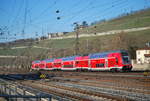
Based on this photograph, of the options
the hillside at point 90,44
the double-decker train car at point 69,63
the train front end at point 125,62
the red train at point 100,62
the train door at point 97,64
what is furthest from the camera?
the hillside at point 90,44

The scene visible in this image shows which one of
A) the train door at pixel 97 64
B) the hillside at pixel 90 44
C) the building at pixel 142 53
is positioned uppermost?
the hillside at pixel 90 44

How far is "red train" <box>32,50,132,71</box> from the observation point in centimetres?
3516

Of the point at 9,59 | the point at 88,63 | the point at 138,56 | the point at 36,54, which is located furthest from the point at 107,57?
the point at 9,59

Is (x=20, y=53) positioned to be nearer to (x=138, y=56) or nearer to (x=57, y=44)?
(x=57, y=44)

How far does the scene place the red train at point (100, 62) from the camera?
35162mm

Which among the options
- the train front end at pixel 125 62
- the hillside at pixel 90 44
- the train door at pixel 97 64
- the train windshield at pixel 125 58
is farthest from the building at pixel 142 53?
the train front end at pixel 125 62

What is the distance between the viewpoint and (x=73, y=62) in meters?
49.9

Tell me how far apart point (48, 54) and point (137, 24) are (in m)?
40.9

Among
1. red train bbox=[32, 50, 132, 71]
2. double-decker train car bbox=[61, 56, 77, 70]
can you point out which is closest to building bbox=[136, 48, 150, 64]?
double-decker train car bbox=[61, 56, 77, 70]

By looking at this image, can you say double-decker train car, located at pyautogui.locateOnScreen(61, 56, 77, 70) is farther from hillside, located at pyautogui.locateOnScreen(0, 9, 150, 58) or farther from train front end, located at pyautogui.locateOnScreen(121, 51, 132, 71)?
hillside, located at pyautogui.locateOnScreen(0, 9, 150, 58)

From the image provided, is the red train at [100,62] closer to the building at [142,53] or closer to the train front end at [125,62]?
the train front end at [125,62]

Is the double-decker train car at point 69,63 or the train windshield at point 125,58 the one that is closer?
the train windshield at point 125,58

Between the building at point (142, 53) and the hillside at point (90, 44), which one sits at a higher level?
the hillside at point (90, 44)

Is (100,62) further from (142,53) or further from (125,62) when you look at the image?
(142,53)
